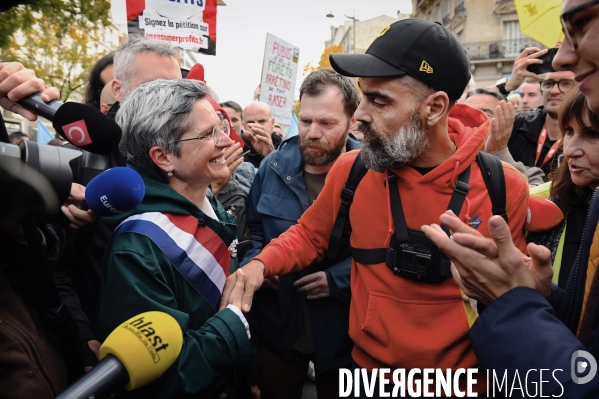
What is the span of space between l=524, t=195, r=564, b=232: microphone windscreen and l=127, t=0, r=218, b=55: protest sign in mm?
4056

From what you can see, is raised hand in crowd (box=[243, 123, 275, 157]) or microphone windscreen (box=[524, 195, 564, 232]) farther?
raised hand in crowd (box=[243, 123, 275, 157])

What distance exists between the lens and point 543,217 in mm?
2324

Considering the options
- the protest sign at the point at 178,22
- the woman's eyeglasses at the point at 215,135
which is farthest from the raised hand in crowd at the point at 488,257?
the protest sign at the point at 178,22

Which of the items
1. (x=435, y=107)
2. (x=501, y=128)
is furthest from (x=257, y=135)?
(x=435, y=107)

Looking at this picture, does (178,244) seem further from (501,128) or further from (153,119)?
(501,128)

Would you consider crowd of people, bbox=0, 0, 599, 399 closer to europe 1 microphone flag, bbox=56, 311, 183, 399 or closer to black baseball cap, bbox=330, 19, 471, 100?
black baseball cap, bbox=330, 19, 471, 100

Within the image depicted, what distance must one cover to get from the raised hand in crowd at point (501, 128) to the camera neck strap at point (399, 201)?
39.0 inches

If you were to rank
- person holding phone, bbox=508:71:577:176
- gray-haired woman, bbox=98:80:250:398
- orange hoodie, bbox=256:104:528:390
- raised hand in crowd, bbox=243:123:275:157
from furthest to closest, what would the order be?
raised hand in crowd, bbox=243:123:275:157
person holding phone, bbox=508:71:577:176
orange hoodie, bbox=256:104:528:390
gray-haired woman, bbox=98:80:250:398

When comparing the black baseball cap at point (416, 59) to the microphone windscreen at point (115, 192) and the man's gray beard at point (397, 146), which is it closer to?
the man's gray beard at point (397, 146)

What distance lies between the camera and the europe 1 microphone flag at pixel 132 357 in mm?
1085

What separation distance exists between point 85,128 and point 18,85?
0.33m

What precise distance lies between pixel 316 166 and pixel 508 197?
1383 mm

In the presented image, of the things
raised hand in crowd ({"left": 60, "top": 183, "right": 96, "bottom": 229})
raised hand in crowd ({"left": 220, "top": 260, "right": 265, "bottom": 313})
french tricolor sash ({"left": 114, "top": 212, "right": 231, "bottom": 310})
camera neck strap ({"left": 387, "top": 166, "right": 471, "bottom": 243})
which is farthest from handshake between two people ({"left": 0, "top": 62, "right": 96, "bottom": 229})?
camera neck strap ({"left": 387, "top": 166, "right": 471, "bottom": 243})

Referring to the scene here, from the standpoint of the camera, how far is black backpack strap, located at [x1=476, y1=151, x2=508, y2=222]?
217 centimetres
